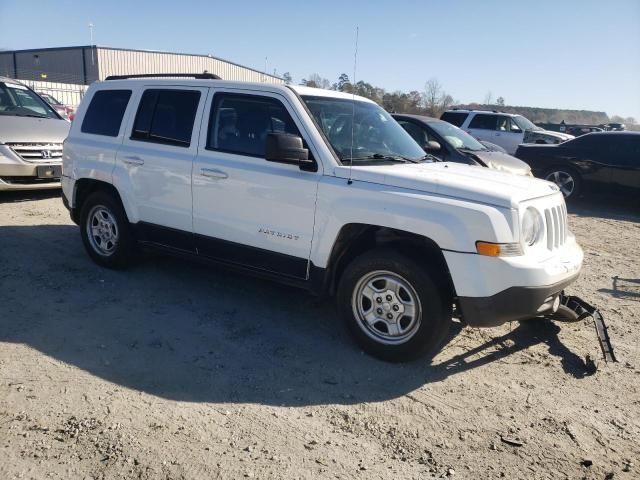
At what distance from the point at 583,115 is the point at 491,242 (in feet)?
281

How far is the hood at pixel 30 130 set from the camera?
8.57 meters

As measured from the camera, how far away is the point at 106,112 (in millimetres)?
5660

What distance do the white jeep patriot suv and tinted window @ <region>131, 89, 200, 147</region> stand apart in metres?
0.01

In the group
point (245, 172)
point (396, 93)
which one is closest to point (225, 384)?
point (245, 172)

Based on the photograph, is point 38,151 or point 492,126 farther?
point 492,126

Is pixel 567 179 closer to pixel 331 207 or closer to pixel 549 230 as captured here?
pixel 549 230

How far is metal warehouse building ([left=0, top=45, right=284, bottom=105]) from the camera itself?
4434 centimetres

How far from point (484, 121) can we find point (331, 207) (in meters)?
14.9

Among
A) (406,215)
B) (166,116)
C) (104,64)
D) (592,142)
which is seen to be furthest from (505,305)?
(104,64)

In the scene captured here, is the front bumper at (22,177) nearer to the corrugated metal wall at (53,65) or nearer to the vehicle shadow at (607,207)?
the vehicle shadow at (607,207)

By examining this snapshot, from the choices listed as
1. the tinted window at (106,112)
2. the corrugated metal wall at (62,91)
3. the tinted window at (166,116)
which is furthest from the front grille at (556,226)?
the corrugated metal wall at (62,91)

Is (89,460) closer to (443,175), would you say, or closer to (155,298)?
(155,298)

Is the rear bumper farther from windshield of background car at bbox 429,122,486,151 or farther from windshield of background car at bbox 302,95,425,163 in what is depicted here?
windshield of background car at bbox 429,122,486,151

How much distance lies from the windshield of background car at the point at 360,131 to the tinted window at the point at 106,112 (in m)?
2.19
